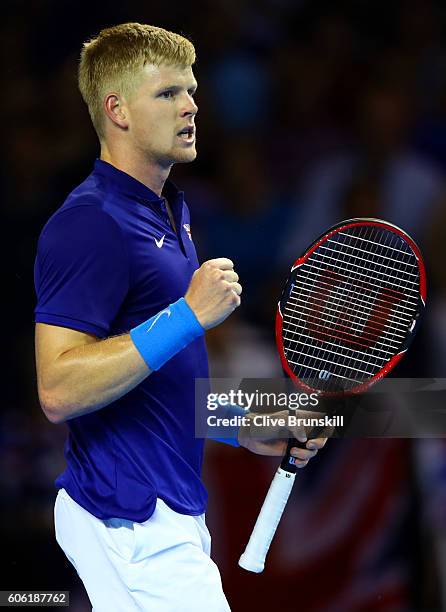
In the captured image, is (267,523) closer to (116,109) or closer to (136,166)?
(136,166)

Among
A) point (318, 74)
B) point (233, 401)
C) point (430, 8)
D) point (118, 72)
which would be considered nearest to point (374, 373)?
point (233, 401)

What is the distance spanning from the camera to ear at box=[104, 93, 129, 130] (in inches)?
91.4

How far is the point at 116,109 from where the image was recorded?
233cm

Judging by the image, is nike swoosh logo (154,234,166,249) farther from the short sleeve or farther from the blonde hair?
the blonde hair

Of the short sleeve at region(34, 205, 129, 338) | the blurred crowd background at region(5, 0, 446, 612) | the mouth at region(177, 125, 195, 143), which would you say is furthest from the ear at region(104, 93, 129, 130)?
the blurred crowd background at region(5, 0, 446, 612)

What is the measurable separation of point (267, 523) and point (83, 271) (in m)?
0.68

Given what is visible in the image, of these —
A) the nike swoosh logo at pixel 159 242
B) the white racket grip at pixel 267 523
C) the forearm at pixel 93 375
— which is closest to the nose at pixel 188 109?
the nike swoosh logo at pixel 159 242

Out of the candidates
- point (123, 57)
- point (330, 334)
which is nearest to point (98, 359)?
point (123, 57)

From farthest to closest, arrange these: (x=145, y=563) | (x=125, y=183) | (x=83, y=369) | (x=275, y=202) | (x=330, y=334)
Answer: (x=275, y=202) → (x=330, y=334) → (x=125, y=183) → (x=145, y=563) → (x=83, y=369)

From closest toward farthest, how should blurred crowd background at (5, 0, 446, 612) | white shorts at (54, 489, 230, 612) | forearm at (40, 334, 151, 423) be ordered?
forearm at (40, 334, 151, 423)
white shorts at (54, 489, 230, 612)
blurred crowd background at (5, 0, 446, 612)

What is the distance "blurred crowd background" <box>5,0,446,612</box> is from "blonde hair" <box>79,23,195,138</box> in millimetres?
1433

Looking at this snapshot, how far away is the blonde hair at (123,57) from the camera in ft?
7.58

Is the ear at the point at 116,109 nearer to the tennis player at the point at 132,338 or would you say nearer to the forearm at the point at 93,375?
the tennis player at the point at 132,338

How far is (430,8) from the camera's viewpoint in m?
4.75
